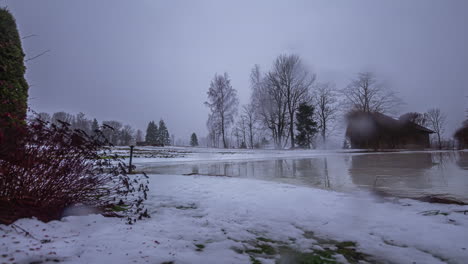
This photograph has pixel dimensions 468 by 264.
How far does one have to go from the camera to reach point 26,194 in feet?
6.49

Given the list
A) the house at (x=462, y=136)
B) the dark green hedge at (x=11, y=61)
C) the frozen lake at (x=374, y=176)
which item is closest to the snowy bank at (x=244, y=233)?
the frozen lake at (x=374, y=176)

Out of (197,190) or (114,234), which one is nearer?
(114,234)

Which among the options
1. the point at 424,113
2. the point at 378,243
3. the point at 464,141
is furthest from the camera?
the point at 424,113

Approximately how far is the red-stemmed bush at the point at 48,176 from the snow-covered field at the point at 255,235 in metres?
0.23

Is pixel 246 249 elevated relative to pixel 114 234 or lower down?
lower down

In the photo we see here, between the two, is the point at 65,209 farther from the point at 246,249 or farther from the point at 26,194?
the point at 246,249

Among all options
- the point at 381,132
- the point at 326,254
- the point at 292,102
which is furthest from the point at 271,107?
the point at 326,254

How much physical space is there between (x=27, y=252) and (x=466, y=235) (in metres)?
3.65

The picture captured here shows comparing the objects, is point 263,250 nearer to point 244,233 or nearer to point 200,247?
point 244,233

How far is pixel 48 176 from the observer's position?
6.91 feet

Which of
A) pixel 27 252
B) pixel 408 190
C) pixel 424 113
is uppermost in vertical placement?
pixel 424 113

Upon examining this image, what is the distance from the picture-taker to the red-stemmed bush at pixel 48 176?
1893 mm

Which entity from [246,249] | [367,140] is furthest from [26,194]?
[367,140]

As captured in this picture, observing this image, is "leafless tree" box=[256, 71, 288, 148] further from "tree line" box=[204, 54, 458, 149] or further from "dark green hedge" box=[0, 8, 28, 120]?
"dark green hedge" box=[0, 8, 28, 120]
